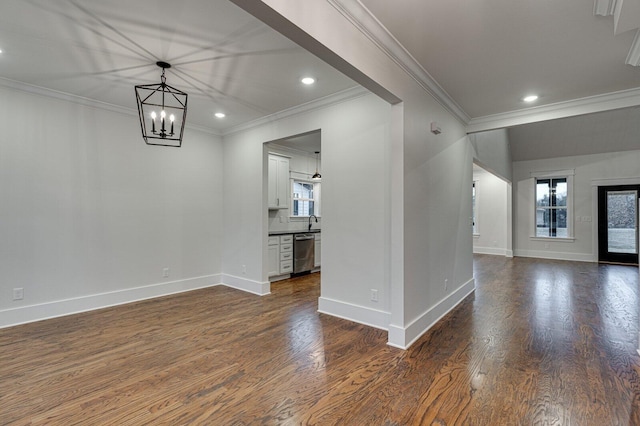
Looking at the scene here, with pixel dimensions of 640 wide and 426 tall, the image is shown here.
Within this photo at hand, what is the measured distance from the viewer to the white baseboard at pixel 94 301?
3.51 metres

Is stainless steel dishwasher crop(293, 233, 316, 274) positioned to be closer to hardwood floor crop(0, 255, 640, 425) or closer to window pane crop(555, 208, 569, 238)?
hardwood floor crop(0, 255, 640, 425)

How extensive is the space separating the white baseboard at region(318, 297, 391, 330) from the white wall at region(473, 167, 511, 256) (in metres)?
7.55

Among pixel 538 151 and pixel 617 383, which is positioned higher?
pixel 538 151

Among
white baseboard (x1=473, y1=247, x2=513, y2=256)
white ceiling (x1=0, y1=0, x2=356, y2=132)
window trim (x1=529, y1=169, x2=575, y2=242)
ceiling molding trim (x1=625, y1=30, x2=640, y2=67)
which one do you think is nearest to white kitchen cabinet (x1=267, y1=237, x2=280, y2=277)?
white ceiling (x1=0, y1=0, x2=356, y2=132)

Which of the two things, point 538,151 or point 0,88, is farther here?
point 538,151

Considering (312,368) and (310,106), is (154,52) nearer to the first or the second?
(310,106)

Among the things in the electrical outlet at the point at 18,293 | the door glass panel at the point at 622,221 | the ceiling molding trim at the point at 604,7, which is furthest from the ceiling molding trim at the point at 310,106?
the door glass panel at the point at 622,221

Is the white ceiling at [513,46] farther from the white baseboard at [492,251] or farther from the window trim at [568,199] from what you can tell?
the white baseboard at [492,251]

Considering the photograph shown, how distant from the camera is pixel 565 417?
193 cm

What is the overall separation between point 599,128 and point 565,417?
319 inches

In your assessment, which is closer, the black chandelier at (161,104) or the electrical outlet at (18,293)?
the black chandelier at (161,104)

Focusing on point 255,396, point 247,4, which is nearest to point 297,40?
point 247,4

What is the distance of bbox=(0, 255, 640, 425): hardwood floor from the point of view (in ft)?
6.51

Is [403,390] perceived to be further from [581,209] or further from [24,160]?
[581,209]
